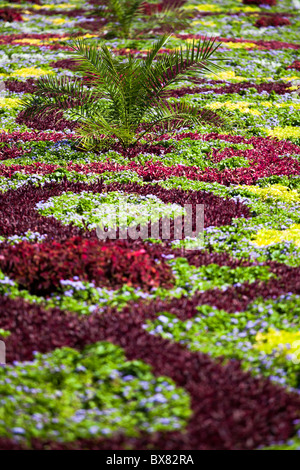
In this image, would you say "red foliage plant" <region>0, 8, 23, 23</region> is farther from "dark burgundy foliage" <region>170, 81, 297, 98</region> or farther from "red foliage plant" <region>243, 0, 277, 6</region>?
"dark burgundy foliage" <region>170, 81, 297, 98</region>

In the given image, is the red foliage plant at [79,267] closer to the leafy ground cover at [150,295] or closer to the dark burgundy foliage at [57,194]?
the leafy ground cover at [150,295]

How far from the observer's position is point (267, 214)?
7922 mm

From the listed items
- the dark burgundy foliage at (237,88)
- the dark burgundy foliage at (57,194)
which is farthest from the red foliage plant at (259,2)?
the dark burgundy foliage at (57,194)

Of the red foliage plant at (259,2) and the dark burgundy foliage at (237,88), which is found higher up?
the red foliage plant at (259,2)

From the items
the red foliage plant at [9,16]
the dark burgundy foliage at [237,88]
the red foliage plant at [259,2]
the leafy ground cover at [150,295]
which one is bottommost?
the leafy ground cover at [150,295]

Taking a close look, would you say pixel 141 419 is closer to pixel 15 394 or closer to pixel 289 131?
pixel 15 394

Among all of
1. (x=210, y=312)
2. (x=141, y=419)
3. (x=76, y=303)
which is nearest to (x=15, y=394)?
(x=141, y=419)

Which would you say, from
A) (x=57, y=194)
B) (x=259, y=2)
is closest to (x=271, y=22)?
(x=259, y=2)

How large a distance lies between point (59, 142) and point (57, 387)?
8.69m

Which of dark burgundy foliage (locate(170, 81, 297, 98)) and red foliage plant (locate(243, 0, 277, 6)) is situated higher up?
red foliage plant (locate(243, 0, 277, 6))

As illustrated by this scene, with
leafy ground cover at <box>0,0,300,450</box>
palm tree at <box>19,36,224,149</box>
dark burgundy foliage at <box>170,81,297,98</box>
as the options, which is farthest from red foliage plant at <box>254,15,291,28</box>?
palm tree at <box>19,36,224,149</box>

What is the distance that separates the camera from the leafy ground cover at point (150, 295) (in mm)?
3451

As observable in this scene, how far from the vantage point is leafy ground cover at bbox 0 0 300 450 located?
11.3 ft

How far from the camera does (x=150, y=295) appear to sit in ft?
17.4
